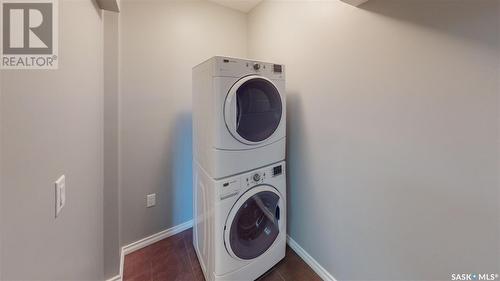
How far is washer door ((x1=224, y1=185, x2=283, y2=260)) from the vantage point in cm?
140

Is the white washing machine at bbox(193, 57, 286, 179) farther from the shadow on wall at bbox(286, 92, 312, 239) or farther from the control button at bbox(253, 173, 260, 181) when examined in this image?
the shadow on wall at bbox(286, 92, 312, 239)

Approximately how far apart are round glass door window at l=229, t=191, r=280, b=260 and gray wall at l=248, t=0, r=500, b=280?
1.08ft

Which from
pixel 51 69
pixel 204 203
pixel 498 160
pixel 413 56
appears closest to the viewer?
pixel 51 69

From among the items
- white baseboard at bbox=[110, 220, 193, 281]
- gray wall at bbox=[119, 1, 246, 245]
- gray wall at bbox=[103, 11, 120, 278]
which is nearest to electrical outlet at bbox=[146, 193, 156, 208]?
gray wall at bbox=[119, 1, 246, 245]

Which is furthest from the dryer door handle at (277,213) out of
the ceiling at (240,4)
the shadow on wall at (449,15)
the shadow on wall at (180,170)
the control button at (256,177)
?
the ceiling at (240,4)

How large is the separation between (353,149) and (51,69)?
4.99ft

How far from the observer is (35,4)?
2.03 feet

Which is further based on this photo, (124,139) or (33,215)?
(124,139)

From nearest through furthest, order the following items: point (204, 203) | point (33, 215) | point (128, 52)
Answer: point (33, 215) < point (204, 203) < point (128, 52)

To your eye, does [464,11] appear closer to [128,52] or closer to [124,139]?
[128,52]

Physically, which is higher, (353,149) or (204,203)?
(353,149)

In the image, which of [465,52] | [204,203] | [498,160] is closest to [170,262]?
[204,203]

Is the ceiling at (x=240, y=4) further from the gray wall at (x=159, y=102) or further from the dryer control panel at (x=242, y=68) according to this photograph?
the dryer control panel at (x=242, y=68)

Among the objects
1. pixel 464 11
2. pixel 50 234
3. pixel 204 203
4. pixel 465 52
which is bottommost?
pixel 204 203
